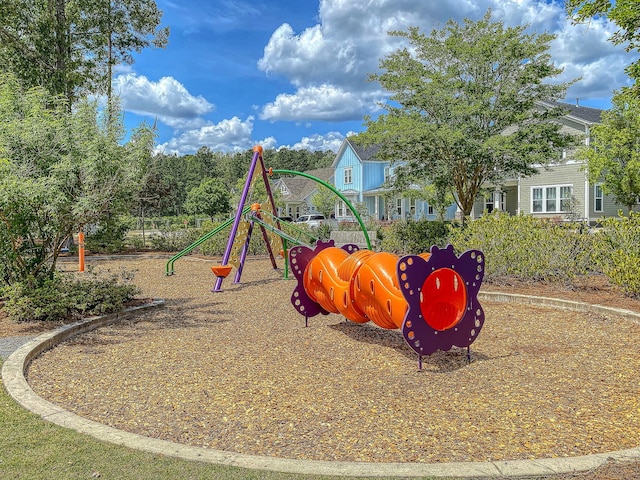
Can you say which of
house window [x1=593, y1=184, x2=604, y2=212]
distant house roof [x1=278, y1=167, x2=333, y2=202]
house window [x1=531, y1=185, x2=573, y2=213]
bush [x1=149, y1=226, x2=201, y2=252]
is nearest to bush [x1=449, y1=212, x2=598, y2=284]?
bush [x1=149, y1=226, x2=201, y2=252]

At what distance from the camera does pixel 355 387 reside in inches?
179

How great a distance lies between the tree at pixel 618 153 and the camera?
22.7 meters

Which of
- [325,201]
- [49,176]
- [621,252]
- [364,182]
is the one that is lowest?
[621,252]

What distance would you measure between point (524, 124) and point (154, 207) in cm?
3426

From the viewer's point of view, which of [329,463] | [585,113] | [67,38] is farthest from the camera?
[585,113]

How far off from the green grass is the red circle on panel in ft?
7.86

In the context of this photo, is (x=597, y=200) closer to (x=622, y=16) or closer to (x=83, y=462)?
(x=622, y=16)

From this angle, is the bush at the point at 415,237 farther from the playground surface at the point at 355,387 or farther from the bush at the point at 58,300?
the bush at the point at 58,300

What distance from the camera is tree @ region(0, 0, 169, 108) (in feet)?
63.1

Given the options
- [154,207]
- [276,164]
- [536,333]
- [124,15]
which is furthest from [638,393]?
[276,164]

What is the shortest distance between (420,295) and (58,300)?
17.8 feet

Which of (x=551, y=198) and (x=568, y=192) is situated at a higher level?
(x=568, y=192)

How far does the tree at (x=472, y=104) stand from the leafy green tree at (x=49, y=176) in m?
8.54

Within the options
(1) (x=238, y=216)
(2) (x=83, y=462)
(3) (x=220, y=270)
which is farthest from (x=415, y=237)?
(2) (x=83, y=462)
